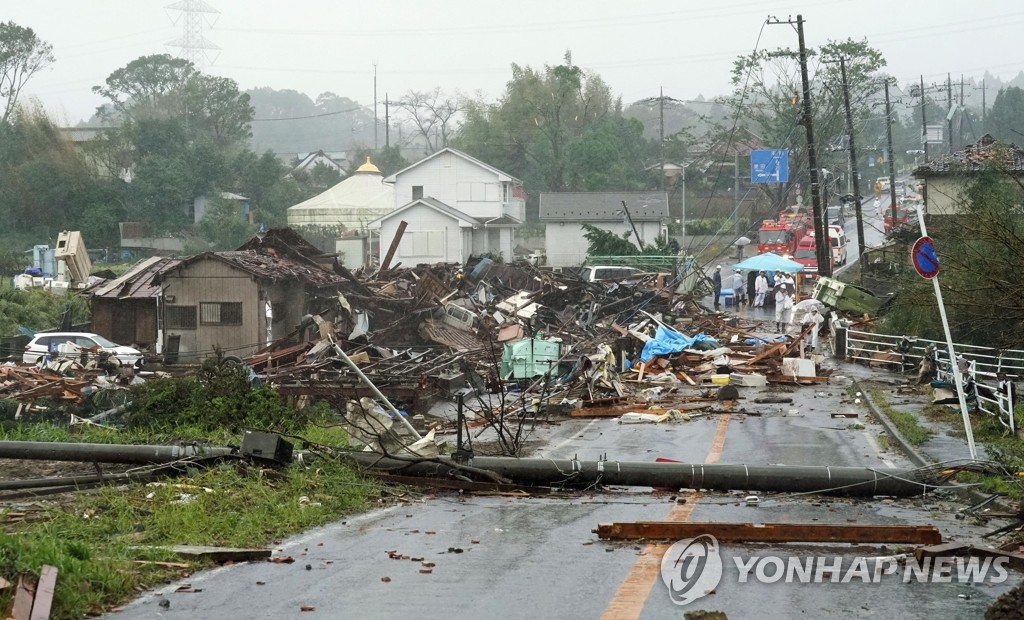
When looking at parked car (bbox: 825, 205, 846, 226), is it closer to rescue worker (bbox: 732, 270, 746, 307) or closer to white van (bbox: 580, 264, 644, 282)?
rescue worker (bbox: 732, 270, 746, 307)

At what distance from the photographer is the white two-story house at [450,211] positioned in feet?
209

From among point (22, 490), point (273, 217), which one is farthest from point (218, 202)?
point (22, 490)

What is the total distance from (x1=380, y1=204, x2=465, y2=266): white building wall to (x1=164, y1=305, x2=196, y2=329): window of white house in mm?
28887

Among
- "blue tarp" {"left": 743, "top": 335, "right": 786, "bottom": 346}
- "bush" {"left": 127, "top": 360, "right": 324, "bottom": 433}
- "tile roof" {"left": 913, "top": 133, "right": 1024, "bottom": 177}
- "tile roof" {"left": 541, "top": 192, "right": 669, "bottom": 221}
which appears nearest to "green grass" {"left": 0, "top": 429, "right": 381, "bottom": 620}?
"bush" {"left": 127, "top": 360, "right": 324, "bottom": 433}

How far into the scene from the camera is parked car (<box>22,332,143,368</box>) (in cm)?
3125

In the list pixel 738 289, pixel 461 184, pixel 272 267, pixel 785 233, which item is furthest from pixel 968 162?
pixel 461 184

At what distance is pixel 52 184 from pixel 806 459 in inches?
2433

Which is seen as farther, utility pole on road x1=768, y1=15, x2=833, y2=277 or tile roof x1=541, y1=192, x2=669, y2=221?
tile roof x1=541, y1=192, x2=669, y2=221

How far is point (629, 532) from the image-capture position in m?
8.93

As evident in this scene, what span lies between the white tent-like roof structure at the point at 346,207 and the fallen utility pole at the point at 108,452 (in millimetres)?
62000

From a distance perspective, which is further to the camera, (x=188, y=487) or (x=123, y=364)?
(x=123, y=364)

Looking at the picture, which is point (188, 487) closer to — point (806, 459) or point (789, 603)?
point (789, 603)

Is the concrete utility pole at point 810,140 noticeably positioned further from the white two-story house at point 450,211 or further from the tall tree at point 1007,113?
the tall tree at point 1007,113

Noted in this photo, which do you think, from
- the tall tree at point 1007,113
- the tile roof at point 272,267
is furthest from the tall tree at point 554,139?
the tile roof at point 272,267
